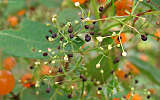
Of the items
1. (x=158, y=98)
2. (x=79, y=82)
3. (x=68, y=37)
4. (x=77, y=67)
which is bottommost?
(x=158, y=98)

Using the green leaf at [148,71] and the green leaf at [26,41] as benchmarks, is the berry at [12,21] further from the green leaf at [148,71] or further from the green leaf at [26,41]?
the green leaf at [148,71]

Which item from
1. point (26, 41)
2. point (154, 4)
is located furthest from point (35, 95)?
point (154, 4)

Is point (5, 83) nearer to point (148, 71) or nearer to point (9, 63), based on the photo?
point (9, 63)

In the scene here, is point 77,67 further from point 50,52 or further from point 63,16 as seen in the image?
point 63,16

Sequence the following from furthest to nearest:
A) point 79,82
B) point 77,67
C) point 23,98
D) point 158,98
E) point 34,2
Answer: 1. point 158,98
2. point 34,2
3. point 23,98
4. point 79,82
5. point 77,67

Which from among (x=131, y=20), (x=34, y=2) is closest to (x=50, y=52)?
(x=131, y=20)

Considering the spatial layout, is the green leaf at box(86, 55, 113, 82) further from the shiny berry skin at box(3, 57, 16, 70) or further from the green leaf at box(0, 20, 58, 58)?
the shiny berry skin at box(3, 57, 16, 70)

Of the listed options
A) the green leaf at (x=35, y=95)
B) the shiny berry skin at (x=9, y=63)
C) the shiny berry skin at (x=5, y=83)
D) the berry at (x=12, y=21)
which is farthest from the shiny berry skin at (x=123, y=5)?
the berry at (x=12, y=21)

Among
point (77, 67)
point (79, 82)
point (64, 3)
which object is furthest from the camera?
point (64, 3)
